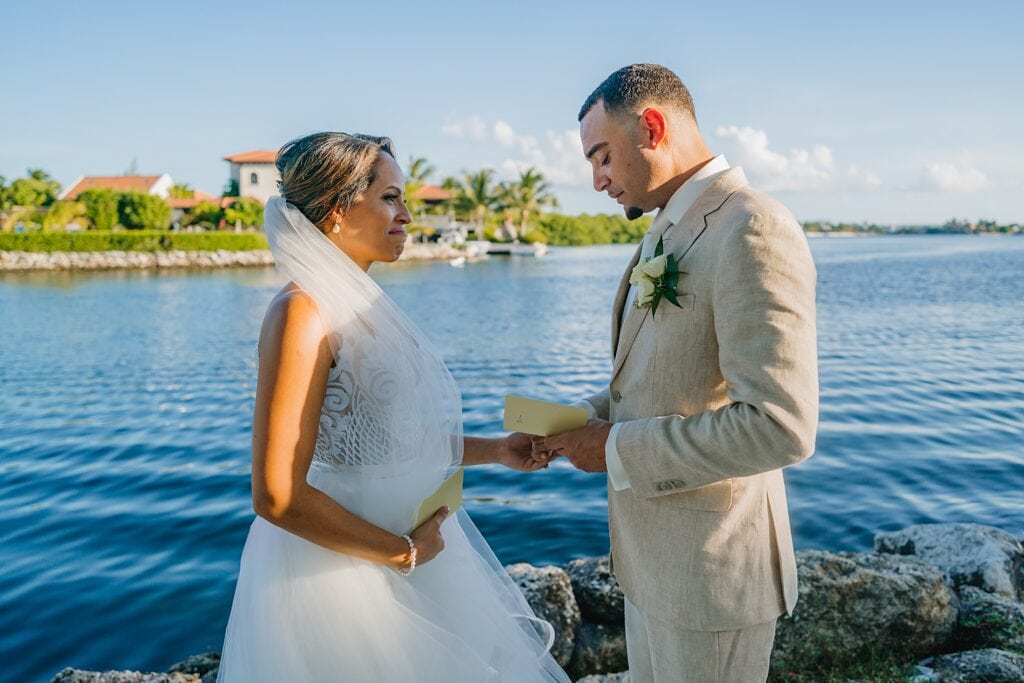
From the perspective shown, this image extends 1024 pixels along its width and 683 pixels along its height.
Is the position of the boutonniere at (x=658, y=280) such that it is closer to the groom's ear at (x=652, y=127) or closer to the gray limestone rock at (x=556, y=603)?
the groom's ear at (x=652, y=127)

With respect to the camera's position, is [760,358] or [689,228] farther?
[689,228]

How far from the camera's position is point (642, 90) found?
2229 millimetres

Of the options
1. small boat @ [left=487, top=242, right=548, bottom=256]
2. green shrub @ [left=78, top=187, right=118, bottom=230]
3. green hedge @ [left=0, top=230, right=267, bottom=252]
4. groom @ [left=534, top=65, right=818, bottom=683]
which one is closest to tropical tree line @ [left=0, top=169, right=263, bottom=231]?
A: green shrub @ [left=78, top=187, right=118, bottom=230]

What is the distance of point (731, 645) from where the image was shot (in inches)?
86.0

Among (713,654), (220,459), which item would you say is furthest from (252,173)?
(713,654)

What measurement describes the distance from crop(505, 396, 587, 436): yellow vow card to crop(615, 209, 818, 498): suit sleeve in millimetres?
435

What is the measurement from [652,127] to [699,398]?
81 centimetres

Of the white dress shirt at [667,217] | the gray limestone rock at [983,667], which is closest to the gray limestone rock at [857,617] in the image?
the gray limestone rock at [983,667]

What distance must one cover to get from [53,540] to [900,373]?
13.9 metres

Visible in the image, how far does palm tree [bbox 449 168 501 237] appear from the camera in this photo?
77.8 metres

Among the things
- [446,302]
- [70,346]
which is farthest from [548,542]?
[446,302]

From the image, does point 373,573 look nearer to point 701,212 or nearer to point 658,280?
point 658,280

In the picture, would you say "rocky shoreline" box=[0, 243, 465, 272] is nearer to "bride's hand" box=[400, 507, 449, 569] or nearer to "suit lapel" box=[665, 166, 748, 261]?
"bride's hand" box=[400, 507, 449, 569]

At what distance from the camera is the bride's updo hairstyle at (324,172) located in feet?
7.51
